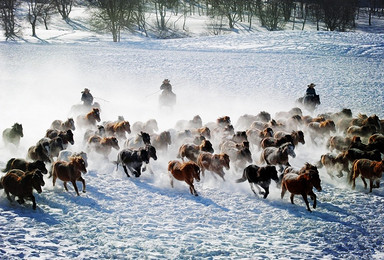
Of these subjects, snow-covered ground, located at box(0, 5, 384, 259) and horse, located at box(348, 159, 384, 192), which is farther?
horse, located at box(348, 159, 384, 192)

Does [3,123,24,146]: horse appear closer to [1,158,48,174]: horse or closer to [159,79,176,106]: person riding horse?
[1,158,48,174]: horse

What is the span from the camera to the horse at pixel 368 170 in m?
9.98

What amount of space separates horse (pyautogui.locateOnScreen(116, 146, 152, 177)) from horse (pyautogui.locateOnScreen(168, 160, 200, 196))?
1006 millimetres

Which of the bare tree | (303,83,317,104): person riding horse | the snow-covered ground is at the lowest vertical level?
the snow-covered ground

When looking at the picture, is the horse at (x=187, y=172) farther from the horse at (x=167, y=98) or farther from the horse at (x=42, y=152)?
the horse at (x=167, y=98)

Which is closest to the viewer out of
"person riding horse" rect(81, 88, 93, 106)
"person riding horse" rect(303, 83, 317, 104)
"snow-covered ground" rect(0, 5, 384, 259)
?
"snow-covered ground" rect(0, 5, 384, 259)

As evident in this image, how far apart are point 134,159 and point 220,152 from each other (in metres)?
2.90

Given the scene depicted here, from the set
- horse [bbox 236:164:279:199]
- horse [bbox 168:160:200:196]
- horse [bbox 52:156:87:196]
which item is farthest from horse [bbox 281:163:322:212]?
horse [bbox 52:156:87:196]

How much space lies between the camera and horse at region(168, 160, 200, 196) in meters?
10.1

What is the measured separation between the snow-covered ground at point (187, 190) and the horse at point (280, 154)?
86 cm

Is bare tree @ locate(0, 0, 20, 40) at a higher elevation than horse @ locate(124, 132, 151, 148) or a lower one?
higher

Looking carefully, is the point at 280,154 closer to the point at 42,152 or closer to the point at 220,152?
the point at 220,152

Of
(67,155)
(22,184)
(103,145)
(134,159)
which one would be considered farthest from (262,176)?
(22,184)

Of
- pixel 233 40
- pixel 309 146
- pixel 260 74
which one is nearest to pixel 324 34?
pixel 233 40
